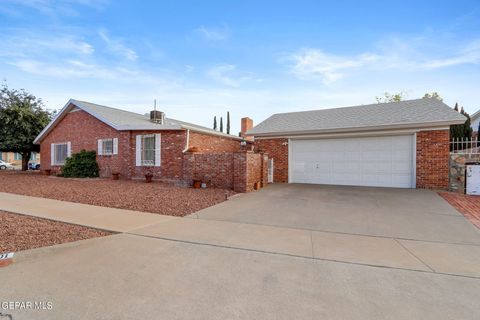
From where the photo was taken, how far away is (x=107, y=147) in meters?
14.1

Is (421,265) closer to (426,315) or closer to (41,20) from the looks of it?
(426,315)

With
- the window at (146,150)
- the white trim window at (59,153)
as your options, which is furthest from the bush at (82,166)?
the window at (146,150)

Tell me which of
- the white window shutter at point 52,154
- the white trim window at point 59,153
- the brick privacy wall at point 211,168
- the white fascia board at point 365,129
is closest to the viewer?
the white fascia board at point 365,129

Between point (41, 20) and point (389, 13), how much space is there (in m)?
14.0

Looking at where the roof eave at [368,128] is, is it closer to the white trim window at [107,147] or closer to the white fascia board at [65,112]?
the white trim window at [107,147]

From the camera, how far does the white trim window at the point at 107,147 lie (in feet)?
44.7

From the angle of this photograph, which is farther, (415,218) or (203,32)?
(203,32)

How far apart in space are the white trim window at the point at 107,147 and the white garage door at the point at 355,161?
10718 mm

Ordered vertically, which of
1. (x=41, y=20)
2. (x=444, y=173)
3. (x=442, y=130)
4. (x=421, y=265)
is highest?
(x=41, y=20)

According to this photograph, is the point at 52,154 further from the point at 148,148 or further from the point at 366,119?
the point at 366,119

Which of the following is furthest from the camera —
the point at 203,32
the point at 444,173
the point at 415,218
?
the point at 203,32

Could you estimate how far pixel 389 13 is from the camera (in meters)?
Answer: 8.76

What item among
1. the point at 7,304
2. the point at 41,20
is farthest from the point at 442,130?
the point at 41,20

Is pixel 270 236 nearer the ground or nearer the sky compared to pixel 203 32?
nearer the ground
